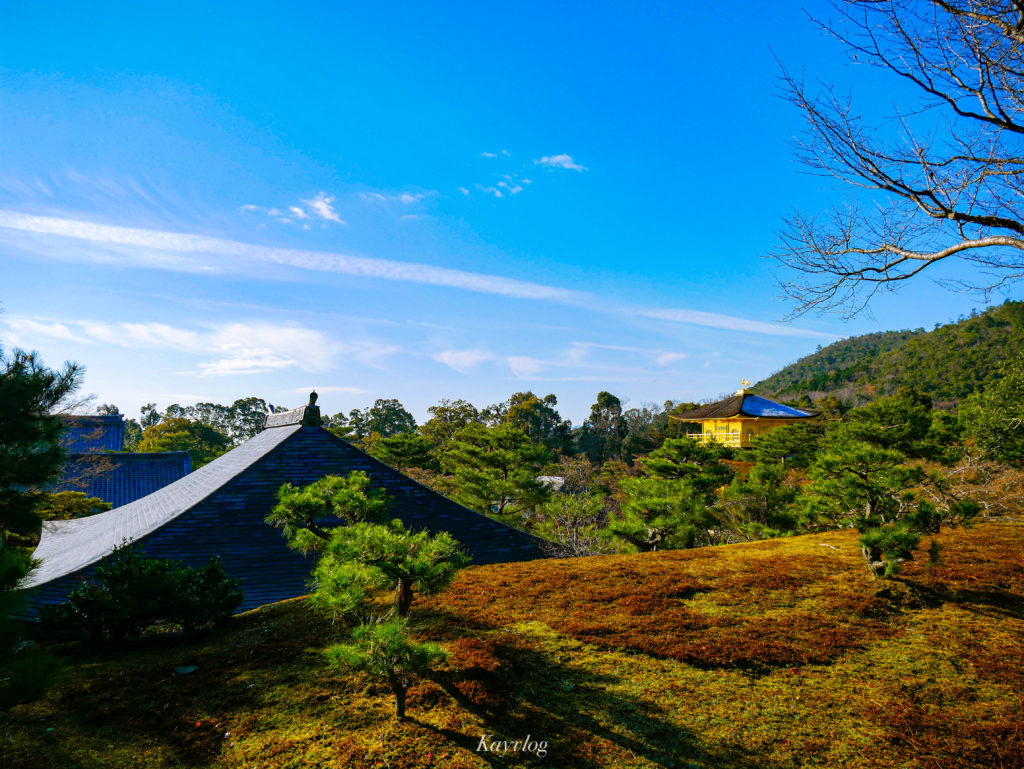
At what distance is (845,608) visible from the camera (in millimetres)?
4277

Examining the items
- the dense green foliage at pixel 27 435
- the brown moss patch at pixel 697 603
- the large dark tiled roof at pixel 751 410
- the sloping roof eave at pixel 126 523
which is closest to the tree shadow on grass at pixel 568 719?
the brown moss patch at pixel 697 603

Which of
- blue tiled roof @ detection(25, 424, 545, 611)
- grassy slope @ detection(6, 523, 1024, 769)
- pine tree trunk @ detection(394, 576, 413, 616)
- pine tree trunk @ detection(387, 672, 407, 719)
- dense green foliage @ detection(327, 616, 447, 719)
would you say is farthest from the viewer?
blue tiled roof @ detection(25, 424, 545, 611)

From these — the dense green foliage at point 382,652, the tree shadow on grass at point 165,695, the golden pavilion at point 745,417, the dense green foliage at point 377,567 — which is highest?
the golden pavilion at point 745,417

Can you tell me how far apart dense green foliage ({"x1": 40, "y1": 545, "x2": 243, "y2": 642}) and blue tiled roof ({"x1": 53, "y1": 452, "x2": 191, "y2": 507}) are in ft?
44.4

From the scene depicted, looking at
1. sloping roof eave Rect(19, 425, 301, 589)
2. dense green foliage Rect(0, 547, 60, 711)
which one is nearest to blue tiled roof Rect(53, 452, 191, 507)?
sloping roof eave Rect(19, 425, 301, 589)

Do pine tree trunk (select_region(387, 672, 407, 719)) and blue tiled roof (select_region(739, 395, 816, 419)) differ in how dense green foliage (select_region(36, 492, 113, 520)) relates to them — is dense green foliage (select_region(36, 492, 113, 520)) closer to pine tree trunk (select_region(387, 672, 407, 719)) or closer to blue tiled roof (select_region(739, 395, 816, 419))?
pine tree trunk (select_region(387, 672, 407, 719))

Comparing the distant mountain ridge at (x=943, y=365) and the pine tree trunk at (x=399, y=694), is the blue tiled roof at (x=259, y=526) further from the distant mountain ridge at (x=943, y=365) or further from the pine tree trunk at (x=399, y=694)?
the distant mountain ridge at (x=943, y=365)

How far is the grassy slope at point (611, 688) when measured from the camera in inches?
100

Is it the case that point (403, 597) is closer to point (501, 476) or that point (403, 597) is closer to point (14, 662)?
point (14, 662)

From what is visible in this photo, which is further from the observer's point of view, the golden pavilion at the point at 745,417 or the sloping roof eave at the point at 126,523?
the golden pavilion at the point at 745,417

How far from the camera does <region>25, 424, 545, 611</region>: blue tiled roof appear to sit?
5.68m

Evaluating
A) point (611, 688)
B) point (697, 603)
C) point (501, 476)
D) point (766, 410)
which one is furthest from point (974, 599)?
point (766, 410)

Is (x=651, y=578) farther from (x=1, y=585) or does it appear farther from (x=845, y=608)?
(x=1, y=585)

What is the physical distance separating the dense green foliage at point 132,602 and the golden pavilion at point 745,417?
22.7m
